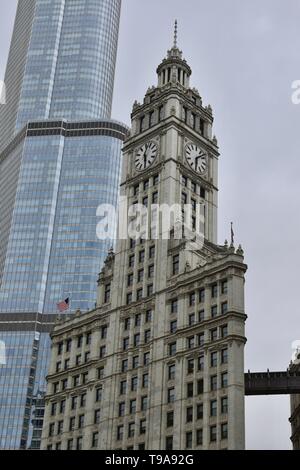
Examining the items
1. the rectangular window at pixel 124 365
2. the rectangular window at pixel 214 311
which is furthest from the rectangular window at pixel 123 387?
the rectangular window at pixel 214 311

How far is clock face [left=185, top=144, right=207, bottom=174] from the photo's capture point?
131375 mm

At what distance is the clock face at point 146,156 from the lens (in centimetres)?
13175

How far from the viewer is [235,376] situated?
98.1m

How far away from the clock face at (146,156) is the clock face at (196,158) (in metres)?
5.73

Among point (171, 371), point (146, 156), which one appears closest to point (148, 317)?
point (171, 371)

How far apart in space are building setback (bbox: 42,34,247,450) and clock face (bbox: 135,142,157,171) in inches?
8.8

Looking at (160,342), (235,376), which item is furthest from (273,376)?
(160,342)

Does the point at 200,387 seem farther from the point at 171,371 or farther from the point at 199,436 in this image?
the point at 171,371

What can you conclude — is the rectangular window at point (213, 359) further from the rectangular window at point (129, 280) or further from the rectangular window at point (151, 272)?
the rectangular window at point (129, 280)

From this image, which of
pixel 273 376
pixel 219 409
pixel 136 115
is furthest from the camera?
pixel 136 115

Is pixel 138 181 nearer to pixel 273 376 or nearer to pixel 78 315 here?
pixel 78 315

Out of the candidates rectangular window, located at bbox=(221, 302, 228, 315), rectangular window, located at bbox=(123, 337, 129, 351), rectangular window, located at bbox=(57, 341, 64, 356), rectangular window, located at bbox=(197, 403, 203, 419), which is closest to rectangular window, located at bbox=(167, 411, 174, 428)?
rectangular window, located at bbox=(197, 403, 203, 419)

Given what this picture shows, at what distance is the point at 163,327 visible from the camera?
112 meters

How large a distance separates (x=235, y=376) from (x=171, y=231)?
3043 centimetres
